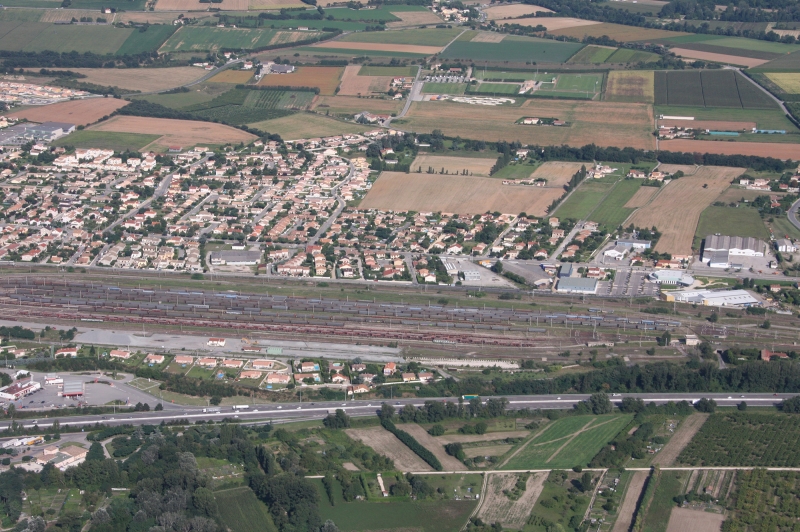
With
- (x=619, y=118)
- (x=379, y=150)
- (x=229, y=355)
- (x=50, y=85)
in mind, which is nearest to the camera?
(x=229, y=355)

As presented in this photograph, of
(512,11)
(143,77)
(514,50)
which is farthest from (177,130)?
(512,11)

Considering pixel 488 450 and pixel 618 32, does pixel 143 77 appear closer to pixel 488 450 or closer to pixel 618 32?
pixel 618 32

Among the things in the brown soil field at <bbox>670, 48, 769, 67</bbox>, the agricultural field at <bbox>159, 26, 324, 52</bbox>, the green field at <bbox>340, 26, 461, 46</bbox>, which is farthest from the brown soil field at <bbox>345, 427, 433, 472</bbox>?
the green field at <bbox>340, 26, 461, 46</bbox>

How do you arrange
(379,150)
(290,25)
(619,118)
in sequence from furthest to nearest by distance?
(290,25) < (619,118) < (379,150)

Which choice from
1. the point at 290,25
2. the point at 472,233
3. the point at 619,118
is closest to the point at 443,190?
the point at 472,233

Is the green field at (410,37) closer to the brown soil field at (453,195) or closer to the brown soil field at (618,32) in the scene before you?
the brown soil field at (618,32)

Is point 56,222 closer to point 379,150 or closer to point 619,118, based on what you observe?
point 379,150
